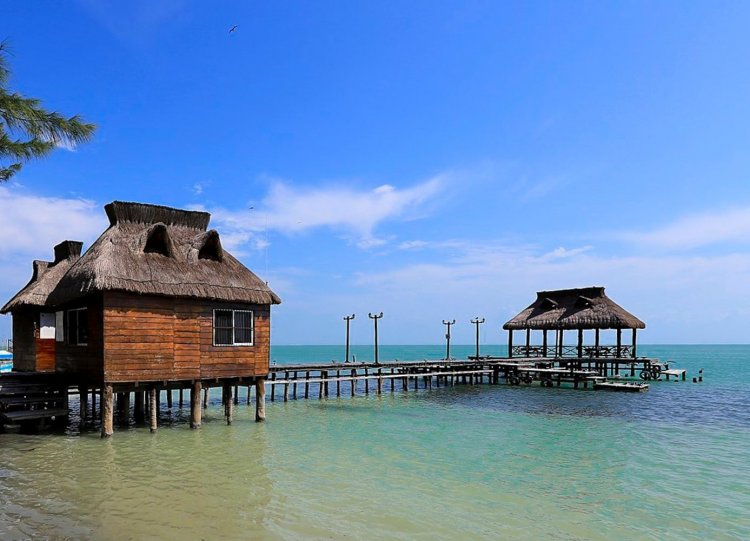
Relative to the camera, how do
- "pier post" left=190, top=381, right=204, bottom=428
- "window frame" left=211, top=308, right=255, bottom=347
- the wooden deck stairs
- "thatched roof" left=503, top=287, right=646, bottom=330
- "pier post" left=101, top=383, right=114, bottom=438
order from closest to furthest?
"pier post" left=101, top=383, right=114, bottom=438
the wooden deck stairs
"window frame" left=211, top=308, right=255, bottom=347
"pier post" left=190, top=381, right=204, bottom=428
"thatched roof" left=503, top=287, right=646, bottom=330

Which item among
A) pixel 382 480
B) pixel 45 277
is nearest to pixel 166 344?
pixel 382 480

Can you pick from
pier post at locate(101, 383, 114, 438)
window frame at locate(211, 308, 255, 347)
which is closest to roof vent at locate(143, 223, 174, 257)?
window frame at locate(211, 308, 255, 347)

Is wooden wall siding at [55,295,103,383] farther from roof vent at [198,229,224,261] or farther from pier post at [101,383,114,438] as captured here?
roof vent at [198,229,224,261]

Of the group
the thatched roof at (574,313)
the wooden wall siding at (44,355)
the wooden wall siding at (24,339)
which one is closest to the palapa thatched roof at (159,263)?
the wooden wall siding at (44,355)

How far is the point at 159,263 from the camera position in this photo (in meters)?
17.9

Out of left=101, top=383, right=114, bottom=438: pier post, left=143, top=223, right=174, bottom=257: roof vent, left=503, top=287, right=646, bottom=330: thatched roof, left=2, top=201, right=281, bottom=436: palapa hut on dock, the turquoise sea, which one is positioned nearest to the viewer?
the turquoise sea

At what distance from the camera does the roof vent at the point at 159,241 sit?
18.3 m

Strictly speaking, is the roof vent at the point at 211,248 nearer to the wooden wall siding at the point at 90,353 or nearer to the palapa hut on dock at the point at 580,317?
the wooden wall siding at the point at 90,353

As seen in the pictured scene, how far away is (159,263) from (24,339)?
11.9 meters

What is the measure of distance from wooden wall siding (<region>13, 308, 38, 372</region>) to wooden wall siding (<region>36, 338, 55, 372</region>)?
101cm

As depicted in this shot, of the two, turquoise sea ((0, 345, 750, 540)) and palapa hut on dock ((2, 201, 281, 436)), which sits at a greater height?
palapa hut on dock ((2, 201, 281, 436))

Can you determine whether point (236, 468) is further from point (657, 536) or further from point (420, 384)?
point (420, 384)

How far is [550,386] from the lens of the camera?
3794 centimetres

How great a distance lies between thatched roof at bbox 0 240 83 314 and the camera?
22859 mm
